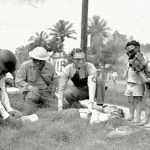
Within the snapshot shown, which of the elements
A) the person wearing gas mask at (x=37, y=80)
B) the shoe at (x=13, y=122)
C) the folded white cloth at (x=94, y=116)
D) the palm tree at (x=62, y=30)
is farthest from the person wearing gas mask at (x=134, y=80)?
the palm tree at (x=62, y=30)

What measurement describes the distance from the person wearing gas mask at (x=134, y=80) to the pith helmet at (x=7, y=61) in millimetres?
2269

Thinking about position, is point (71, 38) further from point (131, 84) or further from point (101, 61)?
point (131, 84)

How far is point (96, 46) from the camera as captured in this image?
6594cm

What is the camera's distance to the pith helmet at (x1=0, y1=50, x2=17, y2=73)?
469 cm

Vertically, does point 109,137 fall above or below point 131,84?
below

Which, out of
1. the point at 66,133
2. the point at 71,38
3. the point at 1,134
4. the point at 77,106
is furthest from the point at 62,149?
the point at 71,38

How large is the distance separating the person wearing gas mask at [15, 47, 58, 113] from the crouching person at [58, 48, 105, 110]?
426 mm

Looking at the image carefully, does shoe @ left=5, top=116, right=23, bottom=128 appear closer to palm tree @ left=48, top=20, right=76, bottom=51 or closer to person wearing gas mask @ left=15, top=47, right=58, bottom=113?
person wearing gas mask @ left=15, top=47, right=58, bottom=113

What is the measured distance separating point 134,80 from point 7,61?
2.65 m

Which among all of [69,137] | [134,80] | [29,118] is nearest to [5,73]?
[29,118]

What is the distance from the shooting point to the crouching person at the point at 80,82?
6566 mm

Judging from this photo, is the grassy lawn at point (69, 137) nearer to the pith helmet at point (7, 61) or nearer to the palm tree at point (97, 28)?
the pith helmet at point (7, 61)

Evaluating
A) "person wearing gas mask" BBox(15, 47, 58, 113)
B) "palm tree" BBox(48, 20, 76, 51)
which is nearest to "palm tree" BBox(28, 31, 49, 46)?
"palm tree" BBox(48, 20, 76, 51)

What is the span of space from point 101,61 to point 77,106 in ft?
176
